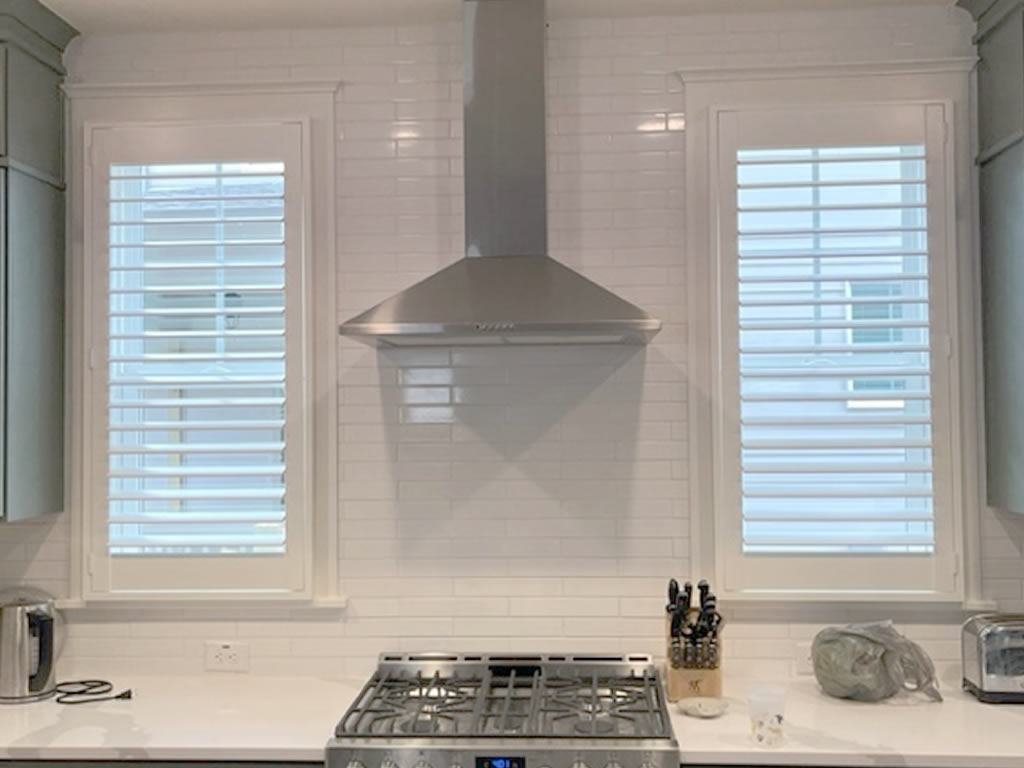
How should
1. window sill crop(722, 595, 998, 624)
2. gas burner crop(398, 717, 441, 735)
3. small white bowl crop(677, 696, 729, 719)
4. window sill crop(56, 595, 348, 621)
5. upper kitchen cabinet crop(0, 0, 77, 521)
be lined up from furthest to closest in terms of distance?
window sill crop(56, 595, 348, 621) < window sill crop(722, 595, 998, 624) < upper kitchen cabinet crop(0, 0, 77, 521) < small white bowl crop(677, 696, 729, 719) < gas burner crop(398, 717, 441, 735)

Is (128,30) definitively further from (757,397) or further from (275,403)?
(757,397)

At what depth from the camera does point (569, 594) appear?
2.86 m

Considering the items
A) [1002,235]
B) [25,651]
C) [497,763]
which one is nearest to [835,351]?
[1002,235]

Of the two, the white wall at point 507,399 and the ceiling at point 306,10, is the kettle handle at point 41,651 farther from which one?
the ceiling at point 306,10

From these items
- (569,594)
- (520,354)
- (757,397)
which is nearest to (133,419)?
(520,354)

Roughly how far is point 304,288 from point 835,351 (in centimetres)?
156

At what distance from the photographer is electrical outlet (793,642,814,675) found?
2781 millimetres

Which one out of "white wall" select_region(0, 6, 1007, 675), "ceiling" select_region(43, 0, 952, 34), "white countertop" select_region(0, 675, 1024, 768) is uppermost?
"ceiling" select_region(43, 0, 952, 34)

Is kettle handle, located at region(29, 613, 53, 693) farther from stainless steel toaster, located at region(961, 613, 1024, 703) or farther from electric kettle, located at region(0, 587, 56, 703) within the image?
stainless steel toaster, located at region(961, 613, 1024, 703)

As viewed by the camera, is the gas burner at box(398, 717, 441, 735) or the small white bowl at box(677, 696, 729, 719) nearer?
the gas burner at box(398, 717, 441, 735)

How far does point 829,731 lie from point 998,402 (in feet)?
3.42

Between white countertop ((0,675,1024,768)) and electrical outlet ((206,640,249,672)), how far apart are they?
180 millimetres

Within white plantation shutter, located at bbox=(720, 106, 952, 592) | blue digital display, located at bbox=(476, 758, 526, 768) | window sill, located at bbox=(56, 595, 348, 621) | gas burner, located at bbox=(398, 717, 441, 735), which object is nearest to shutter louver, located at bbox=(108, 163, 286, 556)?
window sill, located at bbox=(56, 595, 348, 621)

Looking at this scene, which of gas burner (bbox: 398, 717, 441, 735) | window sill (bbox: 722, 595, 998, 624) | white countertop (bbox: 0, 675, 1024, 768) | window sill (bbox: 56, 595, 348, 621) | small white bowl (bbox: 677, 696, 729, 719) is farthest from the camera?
window sill (bbox: 56, 595, 348, 621)
